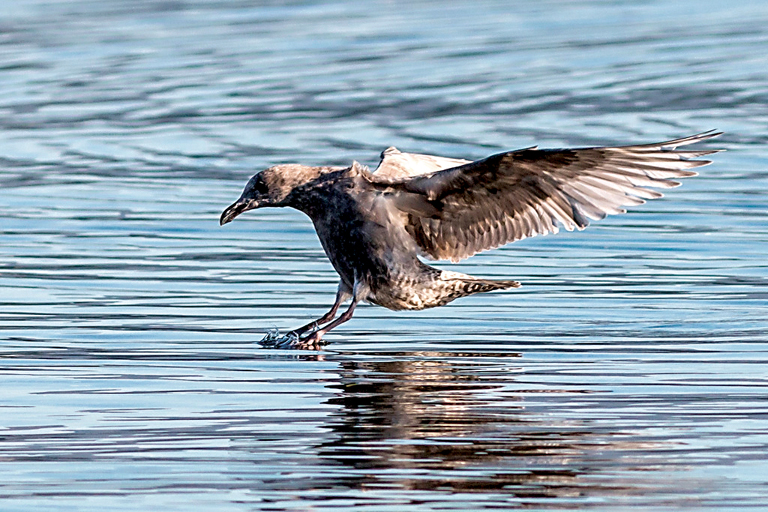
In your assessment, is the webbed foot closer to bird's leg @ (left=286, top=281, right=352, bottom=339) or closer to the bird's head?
bird's leg @ (left=286, top=281, right=352, bottom=339)

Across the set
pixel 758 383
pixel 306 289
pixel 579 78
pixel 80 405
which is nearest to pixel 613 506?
pixel 758 383

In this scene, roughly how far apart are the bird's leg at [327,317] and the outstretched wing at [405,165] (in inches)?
26.3

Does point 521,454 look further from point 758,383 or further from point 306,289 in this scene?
point 306,289

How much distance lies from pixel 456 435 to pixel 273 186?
304 cm

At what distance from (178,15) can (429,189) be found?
17.7m

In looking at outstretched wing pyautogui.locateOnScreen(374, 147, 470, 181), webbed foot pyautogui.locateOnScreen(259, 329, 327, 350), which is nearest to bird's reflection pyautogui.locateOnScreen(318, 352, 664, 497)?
webbed foot pyautogui.locateOnScreen(259, 329, 327, 350)

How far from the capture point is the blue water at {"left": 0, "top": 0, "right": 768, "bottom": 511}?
6406mm

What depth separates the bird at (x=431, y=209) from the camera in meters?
9.08

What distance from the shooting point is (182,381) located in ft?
26.6

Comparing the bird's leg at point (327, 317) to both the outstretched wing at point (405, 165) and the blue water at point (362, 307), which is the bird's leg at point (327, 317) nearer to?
the blue water at point (362, 307)

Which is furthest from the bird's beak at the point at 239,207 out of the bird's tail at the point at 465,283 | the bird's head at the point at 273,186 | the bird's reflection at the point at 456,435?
the bird's reflection at the point at 456,435

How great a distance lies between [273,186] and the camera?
31.6ft

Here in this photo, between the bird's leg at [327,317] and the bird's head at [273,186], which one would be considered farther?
the bird's head at [273,186]

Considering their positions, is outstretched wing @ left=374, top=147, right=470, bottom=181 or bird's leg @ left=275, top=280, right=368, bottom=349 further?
outstretched wing @ left=374, top=147, right=470, bottom=181
